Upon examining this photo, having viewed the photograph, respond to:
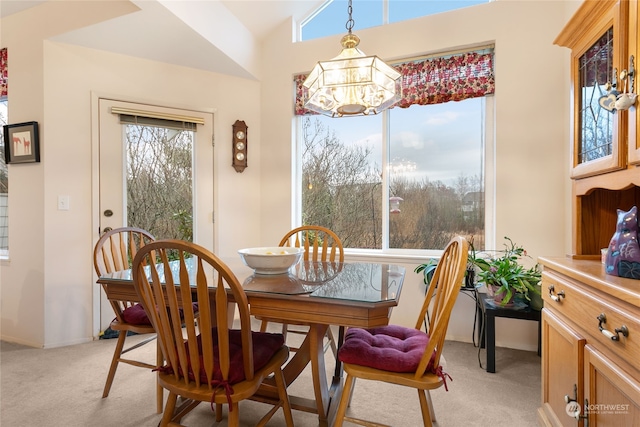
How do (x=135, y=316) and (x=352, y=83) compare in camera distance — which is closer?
(x=352, y=83)

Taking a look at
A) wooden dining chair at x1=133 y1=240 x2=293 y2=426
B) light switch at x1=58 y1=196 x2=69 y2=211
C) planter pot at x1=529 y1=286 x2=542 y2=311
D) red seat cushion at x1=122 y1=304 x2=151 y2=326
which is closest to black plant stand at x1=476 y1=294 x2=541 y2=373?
planter pot at x1=529 y1=286 x2=542 y2=311

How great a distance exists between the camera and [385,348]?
4.82ft

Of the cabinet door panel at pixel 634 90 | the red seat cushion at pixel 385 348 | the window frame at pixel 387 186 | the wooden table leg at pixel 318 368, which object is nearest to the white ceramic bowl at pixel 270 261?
the wooden table leg at pixel 318 368

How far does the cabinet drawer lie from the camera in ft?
3.15

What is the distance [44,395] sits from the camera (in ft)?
6.50

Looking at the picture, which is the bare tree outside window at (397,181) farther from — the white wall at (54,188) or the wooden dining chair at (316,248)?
the white wall at (54,188)

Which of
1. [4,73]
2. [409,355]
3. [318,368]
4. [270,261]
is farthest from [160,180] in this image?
[409,355]

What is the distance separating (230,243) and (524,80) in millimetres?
2870

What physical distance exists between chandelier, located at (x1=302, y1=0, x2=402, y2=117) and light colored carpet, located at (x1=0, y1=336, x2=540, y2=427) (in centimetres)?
160

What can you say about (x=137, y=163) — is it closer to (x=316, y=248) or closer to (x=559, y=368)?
(x=316, y=248)

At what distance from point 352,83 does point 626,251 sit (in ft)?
4.05

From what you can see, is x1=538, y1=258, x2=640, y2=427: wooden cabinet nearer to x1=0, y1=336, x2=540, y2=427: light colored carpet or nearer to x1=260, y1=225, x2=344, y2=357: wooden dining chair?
x1=0, y1=336, x2=540, y2=427: light colored carpet

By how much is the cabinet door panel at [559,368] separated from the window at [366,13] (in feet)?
8.58

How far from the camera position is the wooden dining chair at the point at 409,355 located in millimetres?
1271
